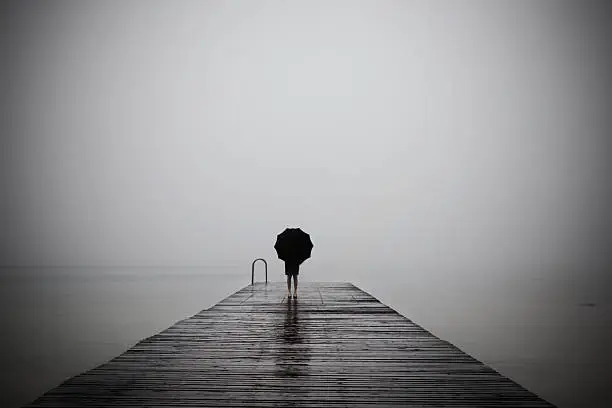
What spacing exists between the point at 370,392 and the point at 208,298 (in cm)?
3496

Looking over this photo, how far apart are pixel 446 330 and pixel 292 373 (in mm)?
19307

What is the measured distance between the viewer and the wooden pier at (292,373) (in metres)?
4.72

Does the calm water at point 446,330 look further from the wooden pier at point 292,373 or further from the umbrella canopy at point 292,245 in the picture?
the wooden pier at point 292,373

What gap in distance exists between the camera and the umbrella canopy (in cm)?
1306

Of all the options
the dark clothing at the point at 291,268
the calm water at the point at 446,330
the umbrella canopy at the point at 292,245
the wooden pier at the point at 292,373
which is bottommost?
the calm water at the point at 446,330

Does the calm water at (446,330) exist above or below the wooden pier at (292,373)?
below

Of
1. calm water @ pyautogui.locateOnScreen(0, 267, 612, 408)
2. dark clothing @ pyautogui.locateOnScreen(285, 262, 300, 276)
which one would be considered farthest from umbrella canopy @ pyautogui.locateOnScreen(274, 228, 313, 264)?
calm water @ pyautogui.locateOnScreen(0, 267, 612, 408)

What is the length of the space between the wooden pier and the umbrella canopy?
347cm

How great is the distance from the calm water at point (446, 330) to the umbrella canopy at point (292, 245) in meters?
6.53

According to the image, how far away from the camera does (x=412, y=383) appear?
17.5 feet

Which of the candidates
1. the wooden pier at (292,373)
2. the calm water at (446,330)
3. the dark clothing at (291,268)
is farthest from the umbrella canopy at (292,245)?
the calm water at (446,330)

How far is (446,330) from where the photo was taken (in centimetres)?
2381

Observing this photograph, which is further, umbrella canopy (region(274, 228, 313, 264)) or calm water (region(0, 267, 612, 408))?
calm water (region(0, 267, 612, 408))

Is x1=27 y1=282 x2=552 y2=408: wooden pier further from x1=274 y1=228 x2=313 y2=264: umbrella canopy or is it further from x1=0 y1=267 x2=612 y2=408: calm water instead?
x1=0 y1=267 x2=612 y2=408: calm water
